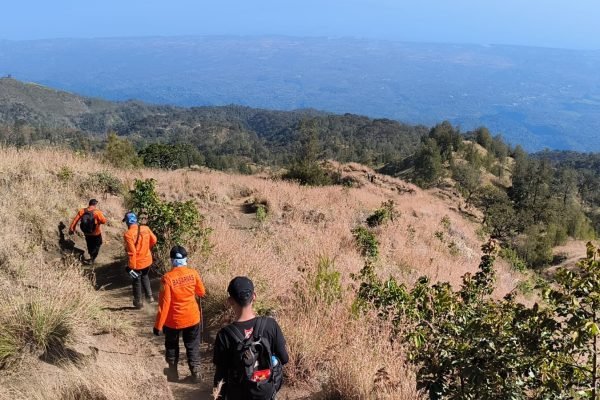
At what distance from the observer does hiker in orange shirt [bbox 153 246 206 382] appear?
447 cm

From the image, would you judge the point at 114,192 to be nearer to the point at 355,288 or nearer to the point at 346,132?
the point at 355,288

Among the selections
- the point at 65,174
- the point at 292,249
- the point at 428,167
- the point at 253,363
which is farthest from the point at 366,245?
the point at 428,167

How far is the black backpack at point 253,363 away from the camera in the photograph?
10.00 feet

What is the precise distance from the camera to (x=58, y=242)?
8.25m

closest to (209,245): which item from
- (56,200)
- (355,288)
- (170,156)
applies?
(355,288)

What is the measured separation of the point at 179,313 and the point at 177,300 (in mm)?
129

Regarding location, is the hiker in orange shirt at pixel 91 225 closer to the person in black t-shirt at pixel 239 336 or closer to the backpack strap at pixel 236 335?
the person in black t-shirt at pixel 239 336

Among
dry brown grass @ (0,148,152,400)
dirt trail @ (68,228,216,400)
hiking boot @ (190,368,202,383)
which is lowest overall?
dirt trail @ (68,228,216,400)

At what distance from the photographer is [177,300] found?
454 cm

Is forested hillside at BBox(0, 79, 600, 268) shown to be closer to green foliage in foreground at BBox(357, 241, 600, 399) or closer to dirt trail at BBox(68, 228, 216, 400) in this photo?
dirt trail at BBox(68, 228, 216, 400)

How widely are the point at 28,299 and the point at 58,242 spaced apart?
370 centimetres

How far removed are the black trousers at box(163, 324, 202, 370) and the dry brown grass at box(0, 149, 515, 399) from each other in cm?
95

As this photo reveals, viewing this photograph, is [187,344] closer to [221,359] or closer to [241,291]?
[221,359]

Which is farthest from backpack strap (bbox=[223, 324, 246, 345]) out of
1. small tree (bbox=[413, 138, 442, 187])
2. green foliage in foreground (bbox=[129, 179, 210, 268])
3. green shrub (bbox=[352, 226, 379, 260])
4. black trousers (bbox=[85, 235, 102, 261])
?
small tree (bbox=[413, 138, 442, 187])
